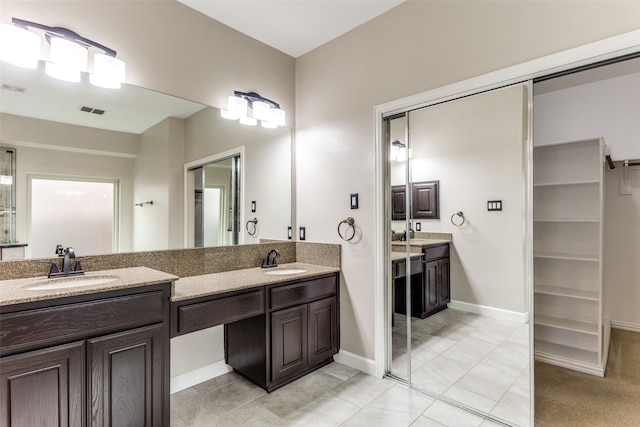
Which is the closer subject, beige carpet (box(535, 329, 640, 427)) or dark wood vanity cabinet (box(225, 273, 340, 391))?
beige carpet (box(535, 329, 640, 427))

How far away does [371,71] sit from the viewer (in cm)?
248

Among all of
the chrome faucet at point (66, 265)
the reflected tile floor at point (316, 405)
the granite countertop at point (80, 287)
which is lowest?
the reflected tile floor at point (316, 405)

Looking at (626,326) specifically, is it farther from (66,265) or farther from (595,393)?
(66,265)

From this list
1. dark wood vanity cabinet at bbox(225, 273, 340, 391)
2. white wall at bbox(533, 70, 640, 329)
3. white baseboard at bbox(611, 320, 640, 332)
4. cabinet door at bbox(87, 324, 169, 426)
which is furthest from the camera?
white baseboard at bbox(611, 320, 640, 332)

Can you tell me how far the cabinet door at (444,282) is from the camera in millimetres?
2416

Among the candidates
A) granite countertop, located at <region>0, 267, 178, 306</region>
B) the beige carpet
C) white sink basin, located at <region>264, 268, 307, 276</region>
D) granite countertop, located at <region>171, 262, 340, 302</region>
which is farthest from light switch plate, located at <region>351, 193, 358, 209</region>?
the beige carpet

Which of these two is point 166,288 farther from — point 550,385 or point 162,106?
point 550,385

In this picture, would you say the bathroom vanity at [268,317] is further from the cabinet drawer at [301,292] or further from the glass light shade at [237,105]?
the glass light shade at [237,105]

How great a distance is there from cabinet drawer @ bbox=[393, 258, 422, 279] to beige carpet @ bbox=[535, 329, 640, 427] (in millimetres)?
1136

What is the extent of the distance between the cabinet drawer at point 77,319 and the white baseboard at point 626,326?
3.77 metres

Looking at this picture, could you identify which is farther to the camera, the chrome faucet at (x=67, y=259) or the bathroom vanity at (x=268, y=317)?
the bathroom vanity at (x=268, y=317)

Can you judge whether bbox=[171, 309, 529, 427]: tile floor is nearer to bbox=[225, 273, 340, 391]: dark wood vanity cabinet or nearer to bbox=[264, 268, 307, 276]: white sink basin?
bbox=[225, 273, 340, 391]: dark wood vanity cabinet

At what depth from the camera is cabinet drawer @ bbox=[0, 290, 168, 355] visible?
1258 mm

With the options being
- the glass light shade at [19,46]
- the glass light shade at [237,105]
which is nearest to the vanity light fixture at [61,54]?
the glass light shade at [19,46]
